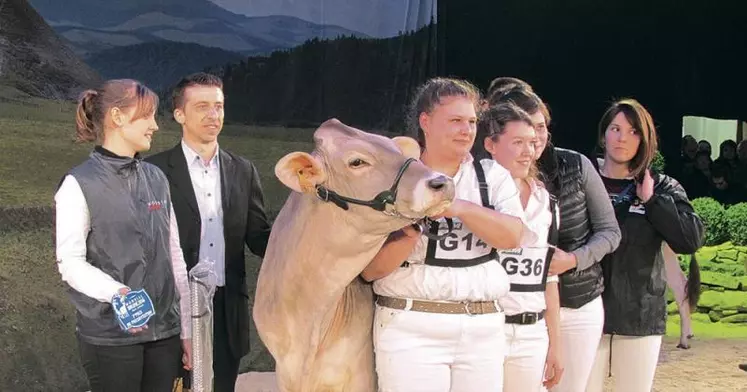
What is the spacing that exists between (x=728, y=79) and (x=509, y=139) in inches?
229

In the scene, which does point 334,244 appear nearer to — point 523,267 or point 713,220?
point 523,267

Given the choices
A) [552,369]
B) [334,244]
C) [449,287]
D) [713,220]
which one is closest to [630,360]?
[552,369]

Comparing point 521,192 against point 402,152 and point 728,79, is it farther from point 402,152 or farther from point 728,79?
point 728,79

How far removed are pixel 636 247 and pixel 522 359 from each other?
3.22 ft

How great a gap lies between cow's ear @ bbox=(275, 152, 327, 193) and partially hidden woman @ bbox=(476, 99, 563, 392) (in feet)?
2.42

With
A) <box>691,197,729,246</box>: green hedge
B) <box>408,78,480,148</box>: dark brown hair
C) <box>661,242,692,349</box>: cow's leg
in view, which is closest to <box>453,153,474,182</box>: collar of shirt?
<box>408,78,480,148</box>: dark brown hair

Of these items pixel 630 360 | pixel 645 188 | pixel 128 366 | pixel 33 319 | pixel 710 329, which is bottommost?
pixel 710 329

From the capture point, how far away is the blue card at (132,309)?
214 centimetres

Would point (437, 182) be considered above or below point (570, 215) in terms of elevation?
above

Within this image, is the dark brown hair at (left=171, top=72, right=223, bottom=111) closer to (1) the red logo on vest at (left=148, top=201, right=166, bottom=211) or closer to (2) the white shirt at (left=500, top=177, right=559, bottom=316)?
(1) the red logo on vest at (left=148, top=201, right=166, bottom=211)

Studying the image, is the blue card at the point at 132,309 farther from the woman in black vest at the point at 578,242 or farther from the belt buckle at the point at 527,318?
the woman in black vest at the point at 578,242

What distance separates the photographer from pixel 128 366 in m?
2.33

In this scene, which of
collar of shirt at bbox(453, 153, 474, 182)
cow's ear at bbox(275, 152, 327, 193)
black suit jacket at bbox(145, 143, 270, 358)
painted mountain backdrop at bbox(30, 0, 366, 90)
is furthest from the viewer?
painted mountain backdrop at bbox(30, 0, 366, 90)

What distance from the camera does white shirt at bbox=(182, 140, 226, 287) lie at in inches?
111
